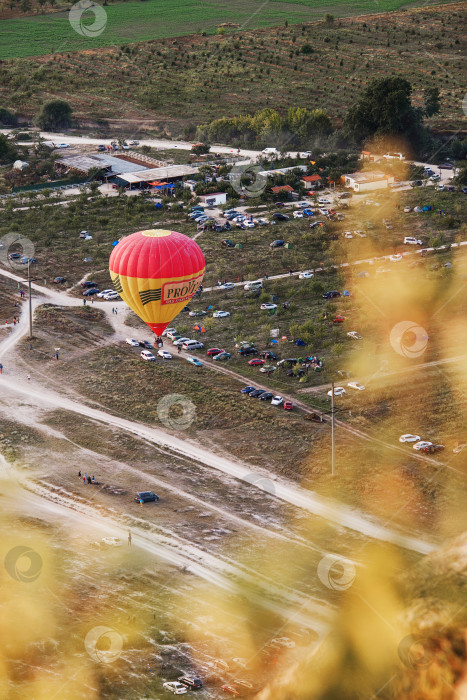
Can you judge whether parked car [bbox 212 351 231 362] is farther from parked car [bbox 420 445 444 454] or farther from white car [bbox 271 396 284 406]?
parked car [bbox 420 445 444 454]

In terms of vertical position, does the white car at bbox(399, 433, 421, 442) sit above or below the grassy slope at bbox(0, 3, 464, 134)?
below

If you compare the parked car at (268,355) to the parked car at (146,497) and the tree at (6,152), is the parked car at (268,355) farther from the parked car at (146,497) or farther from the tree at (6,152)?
the tree at (6,152)

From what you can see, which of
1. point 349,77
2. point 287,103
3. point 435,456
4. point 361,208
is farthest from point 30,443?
point 349,77

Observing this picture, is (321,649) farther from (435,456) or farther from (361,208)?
(361,208)

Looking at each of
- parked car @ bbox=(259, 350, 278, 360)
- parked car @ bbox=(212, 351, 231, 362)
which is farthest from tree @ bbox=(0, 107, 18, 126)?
parked car @ bbox=(259, 350, 278, 360)

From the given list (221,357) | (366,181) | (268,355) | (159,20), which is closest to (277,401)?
(268,355)

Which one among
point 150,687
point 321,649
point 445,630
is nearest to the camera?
point 445,630
